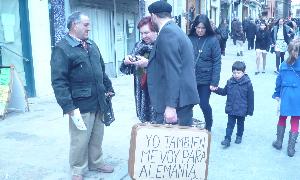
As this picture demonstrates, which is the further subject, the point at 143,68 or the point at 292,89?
the point at 292,89

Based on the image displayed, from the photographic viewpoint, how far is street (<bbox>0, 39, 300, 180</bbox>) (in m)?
4.70

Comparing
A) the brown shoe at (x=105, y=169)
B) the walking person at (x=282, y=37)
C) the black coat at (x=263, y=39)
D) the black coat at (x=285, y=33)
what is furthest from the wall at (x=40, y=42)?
the black coat at (x=285, y=33)

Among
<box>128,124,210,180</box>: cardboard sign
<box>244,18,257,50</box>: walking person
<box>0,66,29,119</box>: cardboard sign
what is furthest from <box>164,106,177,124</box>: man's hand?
<box>244,18,257,50</box>: walking person

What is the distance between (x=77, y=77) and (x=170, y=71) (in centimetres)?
105

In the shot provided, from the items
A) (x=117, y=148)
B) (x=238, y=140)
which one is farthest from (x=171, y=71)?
(x=238, y=140)

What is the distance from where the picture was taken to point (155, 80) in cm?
379

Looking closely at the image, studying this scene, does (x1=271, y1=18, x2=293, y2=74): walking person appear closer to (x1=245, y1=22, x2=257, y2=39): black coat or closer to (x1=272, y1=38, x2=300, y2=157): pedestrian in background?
(x1=272, y1=38, x2=300, y2=157): pedestrian in background

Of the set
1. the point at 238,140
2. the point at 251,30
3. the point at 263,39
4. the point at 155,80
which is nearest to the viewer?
the point at 155,80

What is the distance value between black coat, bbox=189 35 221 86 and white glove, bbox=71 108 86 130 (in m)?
2.16

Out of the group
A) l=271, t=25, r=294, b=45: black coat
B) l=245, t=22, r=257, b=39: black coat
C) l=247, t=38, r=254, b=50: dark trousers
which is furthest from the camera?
l=247, t=38, r=254, b=50: dark trousers

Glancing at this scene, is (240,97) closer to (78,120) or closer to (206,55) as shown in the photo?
(206,55)

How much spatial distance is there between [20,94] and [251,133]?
4260 mm

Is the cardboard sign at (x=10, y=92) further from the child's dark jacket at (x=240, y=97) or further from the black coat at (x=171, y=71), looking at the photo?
the black coat at (x=171, y=71)

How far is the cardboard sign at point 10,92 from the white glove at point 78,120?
3.69 m
